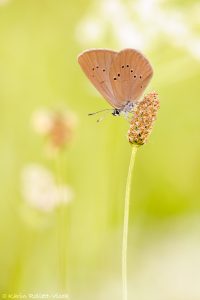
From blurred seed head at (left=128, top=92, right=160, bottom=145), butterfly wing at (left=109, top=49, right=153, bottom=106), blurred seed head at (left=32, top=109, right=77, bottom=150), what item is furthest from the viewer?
blurred seed head at (left=32, top=109, right=77, bottom=150)

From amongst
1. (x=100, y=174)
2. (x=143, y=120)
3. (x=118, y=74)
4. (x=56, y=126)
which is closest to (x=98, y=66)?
(x=118, y=74)

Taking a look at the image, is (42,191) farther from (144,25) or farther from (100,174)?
(144,25)

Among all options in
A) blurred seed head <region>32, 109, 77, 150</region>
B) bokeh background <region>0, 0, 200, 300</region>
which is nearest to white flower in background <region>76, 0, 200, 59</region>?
bokeh background <region>0, 0, 200, 300</region>

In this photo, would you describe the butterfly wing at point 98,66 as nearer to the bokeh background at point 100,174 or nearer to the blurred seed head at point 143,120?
the blurred seed head at point 143,120

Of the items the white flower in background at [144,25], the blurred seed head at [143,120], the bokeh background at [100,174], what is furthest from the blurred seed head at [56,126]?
the blurred seed head at [143,120]

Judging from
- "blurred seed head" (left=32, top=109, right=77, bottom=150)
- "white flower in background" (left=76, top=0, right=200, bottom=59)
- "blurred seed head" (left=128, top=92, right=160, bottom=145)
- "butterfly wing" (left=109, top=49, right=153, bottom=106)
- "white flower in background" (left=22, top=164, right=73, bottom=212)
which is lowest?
"white flower in background" (left=22, top=164, right=73, bottom=212)

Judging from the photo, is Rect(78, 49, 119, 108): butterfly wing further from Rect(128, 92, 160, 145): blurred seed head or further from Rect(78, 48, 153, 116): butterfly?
Rect(128, 92, 160, 145): blurred seed head
